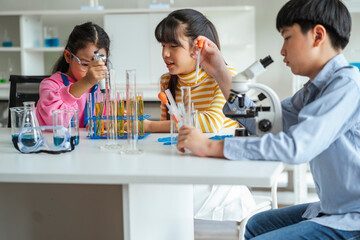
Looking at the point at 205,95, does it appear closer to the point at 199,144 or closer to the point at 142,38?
the point at 199,144

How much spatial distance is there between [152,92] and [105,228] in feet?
7.41

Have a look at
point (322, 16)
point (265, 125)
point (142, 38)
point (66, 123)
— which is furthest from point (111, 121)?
point (142, 38)

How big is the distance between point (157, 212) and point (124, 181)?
12.7 inches

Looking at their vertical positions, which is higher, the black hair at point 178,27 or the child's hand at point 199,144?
the black hair at point 178,27

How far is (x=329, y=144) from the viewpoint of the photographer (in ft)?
4.10

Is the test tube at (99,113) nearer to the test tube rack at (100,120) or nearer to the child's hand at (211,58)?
the test tube rack at (100,120)

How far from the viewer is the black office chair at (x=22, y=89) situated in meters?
2.39

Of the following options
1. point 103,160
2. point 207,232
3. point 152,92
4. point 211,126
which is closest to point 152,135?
point 211,126

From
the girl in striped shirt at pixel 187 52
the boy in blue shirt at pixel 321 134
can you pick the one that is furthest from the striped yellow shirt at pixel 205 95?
the boy in blue shirt at pixel 321 134

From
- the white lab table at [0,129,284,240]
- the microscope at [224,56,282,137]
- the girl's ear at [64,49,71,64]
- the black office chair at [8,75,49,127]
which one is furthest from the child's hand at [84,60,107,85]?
the black office chair at [8,75,49,127]

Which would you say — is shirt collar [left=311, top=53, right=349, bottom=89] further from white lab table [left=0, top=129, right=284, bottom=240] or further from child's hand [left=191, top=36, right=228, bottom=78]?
child's hand [left=191, top=36, right=228, bottom=78]

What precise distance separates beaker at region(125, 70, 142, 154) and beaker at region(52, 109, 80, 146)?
0.56ft

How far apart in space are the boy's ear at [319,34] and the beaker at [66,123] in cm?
73

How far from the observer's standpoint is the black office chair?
2391mm
